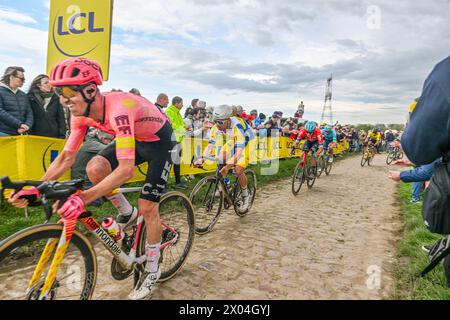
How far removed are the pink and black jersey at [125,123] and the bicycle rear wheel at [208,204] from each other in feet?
7.19

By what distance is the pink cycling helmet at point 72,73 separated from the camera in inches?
91.1

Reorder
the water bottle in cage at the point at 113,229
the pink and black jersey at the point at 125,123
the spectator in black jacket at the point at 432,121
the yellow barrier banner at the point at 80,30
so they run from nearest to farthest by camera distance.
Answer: the spectator in black jacket at the point at 432,121, the pink and black jersey at the point at 125,123, the water bottle in cage at the point at 113,229, the yellow barrier banner at the point at 80,30

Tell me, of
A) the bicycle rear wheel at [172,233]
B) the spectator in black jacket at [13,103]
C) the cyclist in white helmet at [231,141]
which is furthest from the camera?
the spectator in black jacket at [13,103]

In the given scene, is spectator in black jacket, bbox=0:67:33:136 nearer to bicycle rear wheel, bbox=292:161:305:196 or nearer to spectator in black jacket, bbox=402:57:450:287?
spectator in black jacket, bbox=402:57:450:287

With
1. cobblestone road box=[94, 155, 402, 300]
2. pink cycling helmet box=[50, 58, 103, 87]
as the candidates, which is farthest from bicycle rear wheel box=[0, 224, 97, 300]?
pink cycling helmet box=[50, 58, 103, 87]

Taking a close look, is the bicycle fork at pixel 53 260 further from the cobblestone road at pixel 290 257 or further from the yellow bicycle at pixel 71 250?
the cobblestone road at pixel 290 257

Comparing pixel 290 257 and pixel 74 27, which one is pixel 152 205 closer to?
pixel 290 257

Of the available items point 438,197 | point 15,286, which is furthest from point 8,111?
point 438,197

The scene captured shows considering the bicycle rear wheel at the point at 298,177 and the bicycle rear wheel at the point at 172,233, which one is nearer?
the bicycle rear wheel at the point at 172,233

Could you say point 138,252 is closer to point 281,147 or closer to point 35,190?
point 35,190

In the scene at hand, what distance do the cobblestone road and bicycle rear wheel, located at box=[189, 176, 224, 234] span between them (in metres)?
0.22

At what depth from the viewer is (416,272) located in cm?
353

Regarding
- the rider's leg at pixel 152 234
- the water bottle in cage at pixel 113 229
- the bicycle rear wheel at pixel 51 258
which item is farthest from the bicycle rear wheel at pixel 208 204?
the bicycle rear wheel at pixel 51 258

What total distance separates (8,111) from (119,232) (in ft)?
14.2
